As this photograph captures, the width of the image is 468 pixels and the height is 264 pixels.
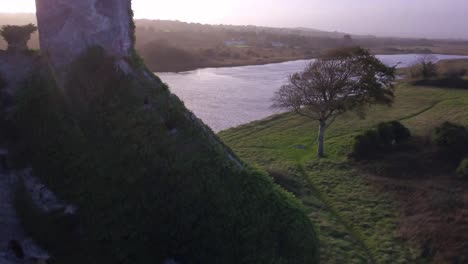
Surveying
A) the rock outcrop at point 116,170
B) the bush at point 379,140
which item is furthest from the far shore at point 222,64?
the rock outcrop at point 116,170

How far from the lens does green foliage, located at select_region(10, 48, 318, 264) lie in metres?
9.15

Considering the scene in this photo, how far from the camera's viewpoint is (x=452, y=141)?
926 inches

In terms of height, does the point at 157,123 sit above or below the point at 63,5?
below

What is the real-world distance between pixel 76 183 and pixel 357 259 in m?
10.3

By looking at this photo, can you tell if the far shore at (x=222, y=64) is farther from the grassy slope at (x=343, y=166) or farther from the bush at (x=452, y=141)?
the bush at (x=452, y=141)

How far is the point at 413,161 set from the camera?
907 inches

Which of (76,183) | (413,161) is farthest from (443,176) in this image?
(76,183)

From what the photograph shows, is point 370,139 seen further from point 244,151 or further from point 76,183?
point 76,183

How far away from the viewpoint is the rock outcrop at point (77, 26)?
965cm

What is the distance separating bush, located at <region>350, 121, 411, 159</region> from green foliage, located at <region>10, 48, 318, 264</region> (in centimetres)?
1650

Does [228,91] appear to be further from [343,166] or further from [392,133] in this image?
[343,166]

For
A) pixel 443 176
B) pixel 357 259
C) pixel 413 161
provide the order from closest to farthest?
pixel 357 259, pixel 443 176, pixel 413 161

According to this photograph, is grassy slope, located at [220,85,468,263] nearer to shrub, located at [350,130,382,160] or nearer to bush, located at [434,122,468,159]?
shrub, located at [350,130,382,160]

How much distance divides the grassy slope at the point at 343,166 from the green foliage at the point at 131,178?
228 inches
